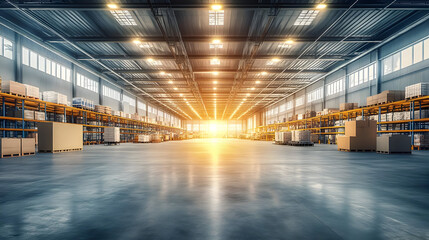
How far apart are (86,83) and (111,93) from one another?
414cm

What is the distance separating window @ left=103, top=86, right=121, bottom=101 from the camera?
810 inches

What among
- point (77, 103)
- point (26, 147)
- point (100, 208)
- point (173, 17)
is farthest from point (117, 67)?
point (100, 208)

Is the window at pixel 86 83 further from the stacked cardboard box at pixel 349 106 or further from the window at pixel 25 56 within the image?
the stacked cardboard box at pixel 349 106

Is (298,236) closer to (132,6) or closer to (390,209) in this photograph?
(390,209)

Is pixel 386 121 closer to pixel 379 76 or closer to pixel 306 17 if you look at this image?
pixel 379 76

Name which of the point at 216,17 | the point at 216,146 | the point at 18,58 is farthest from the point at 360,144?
the point at 18,58

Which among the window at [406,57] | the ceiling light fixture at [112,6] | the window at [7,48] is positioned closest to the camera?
the ceiling light fixture at [112,6]

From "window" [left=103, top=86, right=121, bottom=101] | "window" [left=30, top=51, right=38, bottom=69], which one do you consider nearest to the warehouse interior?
"window" [left=30, top=51, right=38, bottom=69]

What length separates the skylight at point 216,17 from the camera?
32.5ft

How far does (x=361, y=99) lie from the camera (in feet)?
50.2

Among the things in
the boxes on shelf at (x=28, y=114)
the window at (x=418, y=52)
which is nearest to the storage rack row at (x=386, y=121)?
the window at (x=418, y=52)

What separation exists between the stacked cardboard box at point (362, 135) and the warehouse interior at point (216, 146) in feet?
0.18

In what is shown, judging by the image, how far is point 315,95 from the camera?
880 inches

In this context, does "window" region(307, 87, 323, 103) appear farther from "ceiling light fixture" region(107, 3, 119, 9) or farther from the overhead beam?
"ceiling light fixture" region(107, 3, 119, 9)
